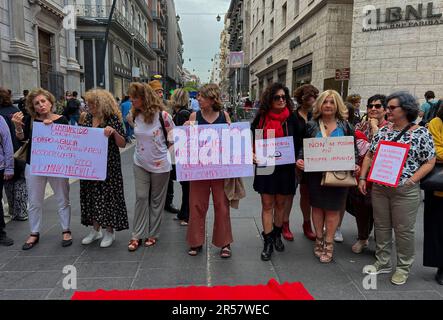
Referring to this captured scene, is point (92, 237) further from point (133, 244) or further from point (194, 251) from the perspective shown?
point (194, 251)

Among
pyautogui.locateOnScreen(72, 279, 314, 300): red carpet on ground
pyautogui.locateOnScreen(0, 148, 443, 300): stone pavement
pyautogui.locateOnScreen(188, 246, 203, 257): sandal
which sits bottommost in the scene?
pyautogui.locateOnScreen(0, 148, 443, 300): stone pavement

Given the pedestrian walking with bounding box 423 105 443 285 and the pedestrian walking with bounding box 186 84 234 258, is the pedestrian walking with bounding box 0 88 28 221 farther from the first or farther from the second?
the pedestrian walking with bounding box 423 105 443 285

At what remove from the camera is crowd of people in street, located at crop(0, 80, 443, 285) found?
3406 millimetres

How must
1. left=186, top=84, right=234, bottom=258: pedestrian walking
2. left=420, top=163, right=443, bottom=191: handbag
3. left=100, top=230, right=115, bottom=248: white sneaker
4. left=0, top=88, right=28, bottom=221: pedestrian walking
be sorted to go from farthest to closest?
left=0, top=88, right=28, bottom=221: pedestrian walking, left=100, top=230, right=115, bottom=248: white sneaker, left=186, top=84, right=234, bottom=258: pedestrian walking, left=420, top=163, right=443, bottom=191: handbag

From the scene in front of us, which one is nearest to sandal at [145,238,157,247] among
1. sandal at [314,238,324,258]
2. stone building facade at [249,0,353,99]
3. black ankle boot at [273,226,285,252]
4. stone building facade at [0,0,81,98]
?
black ankle boot at [273,226,285,252]

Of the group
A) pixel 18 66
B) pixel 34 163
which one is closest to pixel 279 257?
pixel 34 163

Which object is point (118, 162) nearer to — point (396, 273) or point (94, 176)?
point (94, 176)

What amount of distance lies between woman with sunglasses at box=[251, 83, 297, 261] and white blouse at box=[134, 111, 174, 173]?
1.09 m

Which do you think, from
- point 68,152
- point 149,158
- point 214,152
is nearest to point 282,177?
point 214,152

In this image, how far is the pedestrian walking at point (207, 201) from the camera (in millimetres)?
3889

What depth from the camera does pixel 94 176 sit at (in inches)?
156

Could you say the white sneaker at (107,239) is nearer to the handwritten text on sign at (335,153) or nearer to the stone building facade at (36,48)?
the handwritten text on sign at (335,153)

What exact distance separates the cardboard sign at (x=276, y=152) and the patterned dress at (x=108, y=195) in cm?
170
